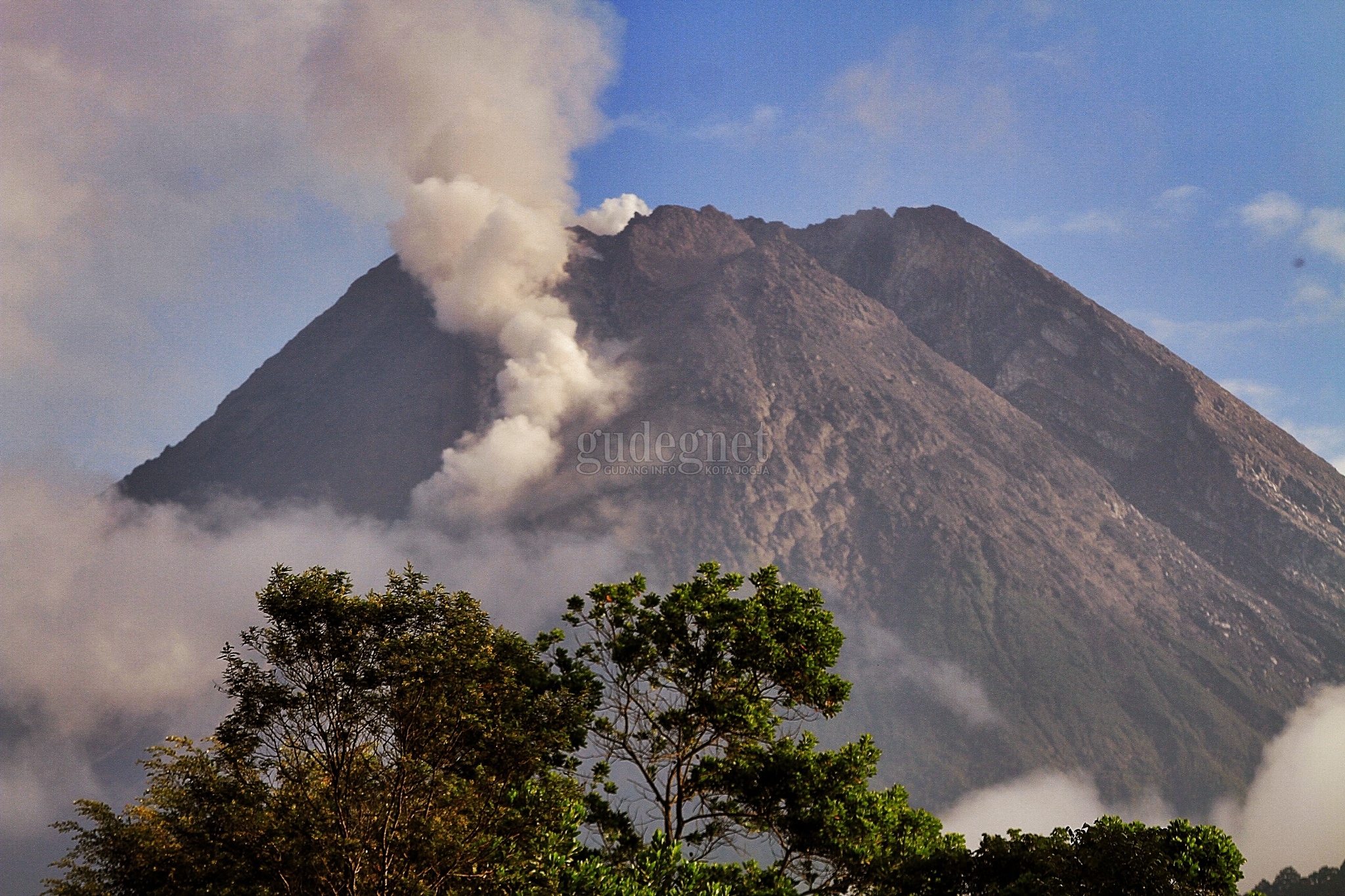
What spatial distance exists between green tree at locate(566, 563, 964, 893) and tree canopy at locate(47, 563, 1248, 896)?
7cm

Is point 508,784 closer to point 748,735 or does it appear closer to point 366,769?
point 366,769

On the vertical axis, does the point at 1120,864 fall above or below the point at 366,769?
below

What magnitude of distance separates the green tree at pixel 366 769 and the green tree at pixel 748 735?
459 cm

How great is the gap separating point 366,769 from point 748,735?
9328mm

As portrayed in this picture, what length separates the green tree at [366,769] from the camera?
1466 cm

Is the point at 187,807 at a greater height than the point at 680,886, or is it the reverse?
the point at 187,807

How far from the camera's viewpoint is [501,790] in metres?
16.5

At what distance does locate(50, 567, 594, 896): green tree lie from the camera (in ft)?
48.1

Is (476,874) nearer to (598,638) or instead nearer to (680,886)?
(680,886)

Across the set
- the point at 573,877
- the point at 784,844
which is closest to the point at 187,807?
the point at 573,877

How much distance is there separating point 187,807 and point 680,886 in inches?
447

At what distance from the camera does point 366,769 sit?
1641 cm

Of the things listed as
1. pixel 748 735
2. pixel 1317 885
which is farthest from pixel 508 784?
pixel 1317 885

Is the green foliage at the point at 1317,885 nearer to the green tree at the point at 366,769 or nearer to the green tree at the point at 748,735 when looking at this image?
the green tree at the point at 748,735
